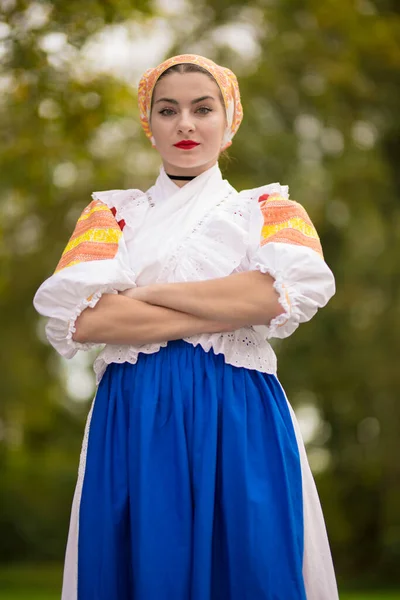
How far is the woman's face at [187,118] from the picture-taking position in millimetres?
2637

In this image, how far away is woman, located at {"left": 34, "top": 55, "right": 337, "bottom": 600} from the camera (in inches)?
93.6

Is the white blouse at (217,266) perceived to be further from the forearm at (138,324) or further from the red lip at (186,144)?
the red lip at (186,144)

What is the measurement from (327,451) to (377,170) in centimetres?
457

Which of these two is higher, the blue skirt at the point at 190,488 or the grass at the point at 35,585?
the blue skirt at the point at 190,488

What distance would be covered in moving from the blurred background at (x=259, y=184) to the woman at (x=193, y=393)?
244cm

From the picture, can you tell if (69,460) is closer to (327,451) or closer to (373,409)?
(327,451)

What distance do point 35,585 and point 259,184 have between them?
218 inches

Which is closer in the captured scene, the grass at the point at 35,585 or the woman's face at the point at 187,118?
the woman's face at the point at 187,118

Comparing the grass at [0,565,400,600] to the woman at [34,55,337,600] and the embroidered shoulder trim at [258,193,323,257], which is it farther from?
the embroidered shoulder trim at [258,193,323,257]

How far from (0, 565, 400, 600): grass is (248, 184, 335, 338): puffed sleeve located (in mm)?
6991

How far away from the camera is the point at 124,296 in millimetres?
2506

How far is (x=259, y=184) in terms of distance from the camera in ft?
32.9

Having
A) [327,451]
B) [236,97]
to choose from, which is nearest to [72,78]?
[236,97]

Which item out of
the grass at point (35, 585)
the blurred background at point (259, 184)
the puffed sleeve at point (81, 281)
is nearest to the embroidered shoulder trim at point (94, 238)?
the puffed sleeve at point (81, 281)
